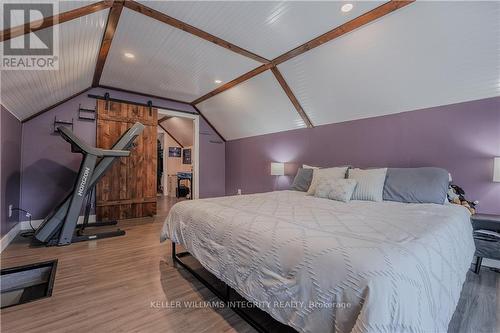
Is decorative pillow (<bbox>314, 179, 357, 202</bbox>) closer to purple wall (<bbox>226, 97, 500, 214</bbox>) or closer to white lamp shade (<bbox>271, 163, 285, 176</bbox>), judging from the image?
purple wall (<bbox>226, 97, 500, 214</bbox>)

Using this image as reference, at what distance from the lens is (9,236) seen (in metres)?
2.82

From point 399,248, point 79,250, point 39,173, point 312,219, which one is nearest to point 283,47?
point 312,219

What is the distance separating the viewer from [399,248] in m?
0.98

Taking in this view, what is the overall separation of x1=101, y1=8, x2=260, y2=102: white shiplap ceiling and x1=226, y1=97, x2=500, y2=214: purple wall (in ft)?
6.04

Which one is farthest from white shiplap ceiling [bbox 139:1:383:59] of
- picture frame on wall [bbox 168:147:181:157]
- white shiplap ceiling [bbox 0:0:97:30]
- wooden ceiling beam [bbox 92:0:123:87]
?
picture frame on wall [bbox 168:147:181:157]

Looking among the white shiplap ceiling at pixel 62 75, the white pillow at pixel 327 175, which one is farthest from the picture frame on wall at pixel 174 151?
the white pillow at pixel 327 175

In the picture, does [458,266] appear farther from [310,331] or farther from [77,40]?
[77,40]

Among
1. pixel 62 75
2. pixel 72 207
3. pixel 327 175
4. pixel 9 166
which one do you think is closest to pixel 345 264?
pixel 327 175

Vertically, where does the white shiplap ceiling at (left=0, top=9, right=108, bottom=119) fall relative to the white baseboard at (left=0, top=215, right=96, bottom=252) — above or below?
above

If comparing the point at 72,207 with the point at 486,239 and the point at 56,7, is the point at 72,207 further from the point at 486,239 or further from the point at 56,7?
the point at 486,239

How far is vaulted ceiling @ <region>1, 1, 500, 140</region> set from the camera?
6.88ft

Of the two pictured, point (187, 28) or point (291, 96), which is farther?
point (291, 96)

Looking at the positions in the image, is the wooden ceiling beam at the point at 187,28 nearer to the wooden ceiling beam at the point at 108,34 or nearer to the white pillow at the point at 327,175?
the wooden ceiling beam at the point at 108,34

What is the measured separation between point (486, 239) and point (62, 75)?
203 inches
